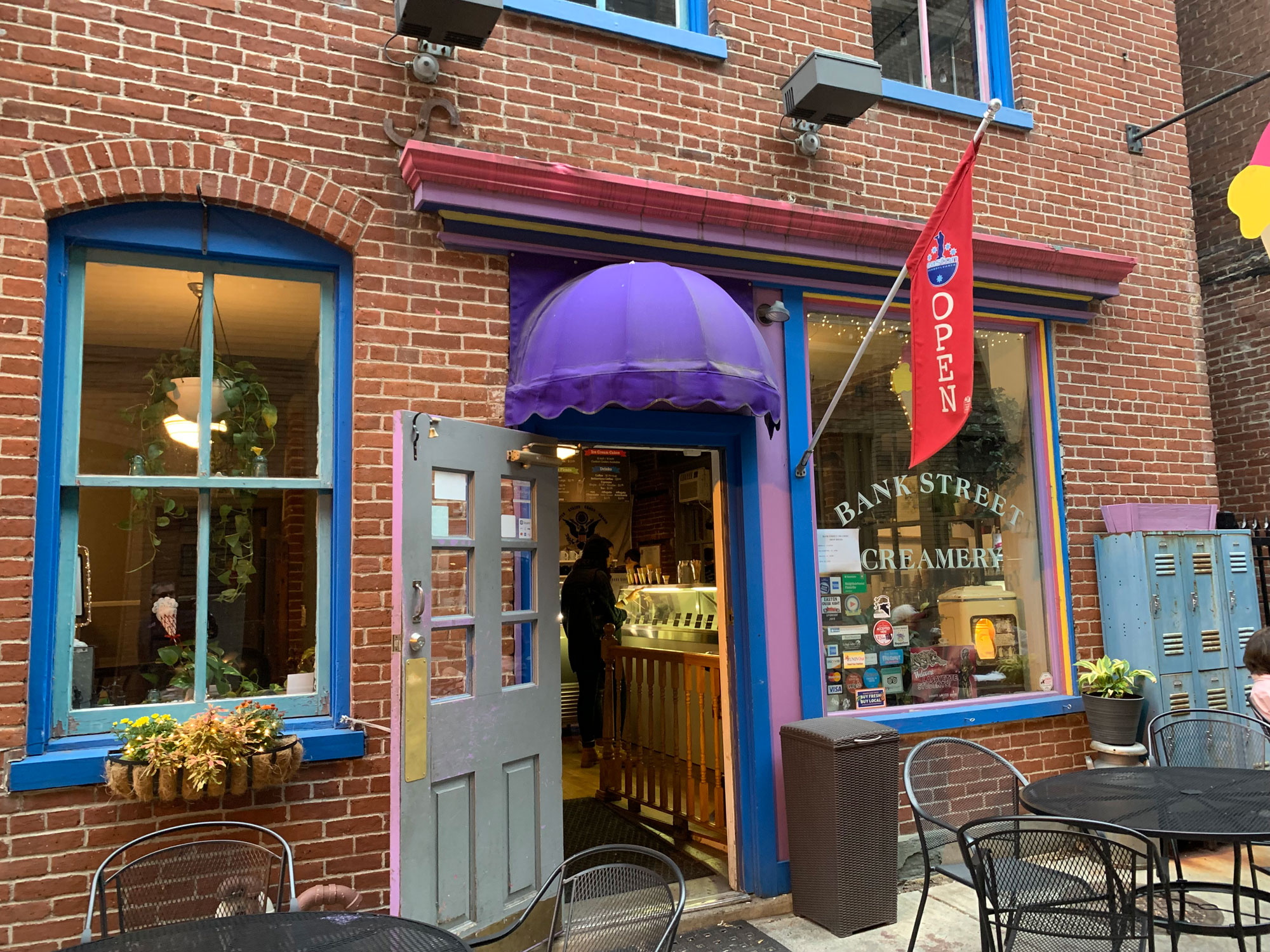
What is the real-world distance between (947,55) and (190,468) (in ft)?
18.6

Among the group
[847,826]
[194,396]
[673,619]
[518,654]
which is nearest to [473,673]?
[518,654]

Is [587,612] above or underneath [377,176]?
underneath

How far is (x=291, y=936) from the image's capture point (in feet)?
8.68

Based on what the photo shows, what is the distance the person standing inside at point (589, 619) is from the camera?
781cm

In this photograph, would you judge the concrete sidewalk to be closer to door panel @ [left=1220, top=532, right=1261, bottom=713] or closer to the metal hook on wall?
door panel @ [left=1220, top=532, right=1261, bottom=713]

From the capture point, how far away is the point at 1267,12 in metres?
8.57

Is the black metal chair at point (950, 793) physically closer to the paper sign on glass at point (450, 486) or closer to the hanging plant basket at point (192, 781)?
the paper sign on glass at point (450, 486)

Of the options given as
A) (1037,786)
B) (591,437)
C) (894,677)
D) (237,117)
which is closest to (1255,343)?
(894,677)

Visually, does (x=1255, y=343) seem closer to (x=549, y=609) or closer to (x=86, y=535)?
(x=549, y=609)

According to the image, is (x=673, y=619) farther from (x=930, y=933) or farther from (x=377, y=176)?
(x=377, y=176)

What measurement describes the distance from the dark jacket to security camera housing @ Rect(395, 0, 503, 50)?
459 centimetres

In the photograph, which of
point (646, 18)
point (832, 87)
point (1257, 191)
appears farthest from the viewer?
point (646, 18)

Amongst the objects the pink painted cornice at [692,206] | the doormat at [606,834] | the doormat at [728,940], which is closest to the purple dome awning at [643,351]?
the pink painted cornice at [692,206]

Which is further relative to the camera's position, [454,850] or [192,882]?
[454,850]
